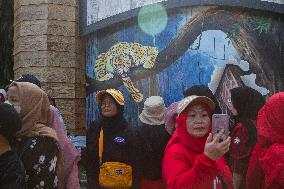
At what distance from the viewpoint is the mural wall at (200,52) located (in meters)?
6.00

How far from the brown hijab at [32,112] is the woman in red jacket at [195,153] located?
0.75m

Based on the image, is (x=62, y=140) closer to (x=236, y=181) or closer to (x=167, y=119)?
(x=167, y=119)

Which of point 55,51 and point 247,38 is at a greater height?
point 247,38

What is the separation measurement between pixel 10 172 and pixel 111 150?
5.74 feet

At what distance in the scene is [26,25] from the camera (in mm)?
6105

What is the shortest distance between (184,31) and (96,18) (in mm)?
1235

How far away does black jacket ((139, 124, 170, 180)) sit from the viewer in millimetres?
4055

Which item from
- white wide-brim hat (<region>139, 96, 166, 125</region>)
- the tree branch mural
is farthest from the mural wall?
white wide-brim hat (<region>139, 96, 166, 125</region>)

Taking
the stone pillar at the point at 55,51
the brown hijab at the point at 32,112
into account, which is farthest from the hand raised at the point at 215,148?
the stone pillar at the point at 55,51

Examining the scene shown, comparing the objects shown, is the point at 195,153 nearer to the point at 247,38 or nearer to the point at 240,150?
the point at 240,150

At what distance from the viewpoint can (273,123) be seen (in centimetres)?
275

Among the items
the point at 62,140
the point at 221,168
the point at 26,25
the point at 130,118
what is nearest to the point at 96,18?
the point at 26,25

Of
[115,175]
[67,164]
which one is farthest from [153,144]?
[67,164]

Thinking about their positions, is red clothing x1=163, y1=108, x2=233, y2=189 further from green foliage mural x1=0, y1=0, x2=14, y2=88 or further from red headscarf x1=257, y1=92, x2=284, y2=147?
green foliage mural x1=0, y1=0, x2=14, y2=88
